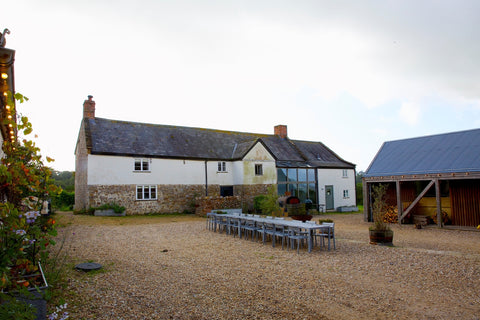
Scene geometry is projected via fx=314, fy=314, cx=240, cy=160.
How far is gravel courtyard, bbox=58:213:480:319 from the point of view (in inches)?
205

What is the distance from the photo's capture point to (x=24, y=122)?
139 inches

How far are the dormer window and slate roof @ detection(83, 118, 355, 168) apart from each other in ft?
1.53

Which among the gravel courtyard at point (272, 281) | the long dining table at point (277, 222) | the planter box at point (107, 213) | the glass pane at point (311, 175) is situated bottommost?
the gravel courtyard at point (272, 281)

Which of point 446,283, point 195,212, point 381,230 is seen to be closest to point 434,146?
point 381,230

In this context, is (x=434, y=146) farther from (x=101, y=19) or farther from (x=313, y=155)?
(x=101, y=19)

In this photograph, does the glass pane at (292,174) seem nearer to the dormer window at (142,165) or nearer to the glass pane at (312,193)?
the glass pane at (312,193)

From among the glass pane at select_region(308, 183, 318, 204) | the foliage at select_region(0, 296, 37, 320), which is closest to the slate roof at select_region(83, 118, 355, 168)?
the glass pane at select_region(308, 183, 318, 204)

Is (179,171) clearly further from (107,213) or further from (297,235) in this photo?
(297,235)

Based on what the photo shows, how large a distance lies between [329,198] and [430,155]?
1323 centimetres

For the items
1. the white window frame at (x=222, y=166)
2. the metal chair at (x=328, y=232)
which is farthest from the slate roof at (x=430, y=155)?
the white window frame at (x=222, y=166)

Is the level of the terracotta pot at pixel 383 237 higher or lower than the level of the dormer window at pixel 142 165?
lower

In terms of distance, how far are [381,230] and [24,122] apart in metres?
10.7

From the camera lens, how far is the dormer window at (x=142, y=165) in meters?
22.7

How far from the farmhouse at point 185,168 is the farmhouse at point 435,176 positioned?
32.3ft
